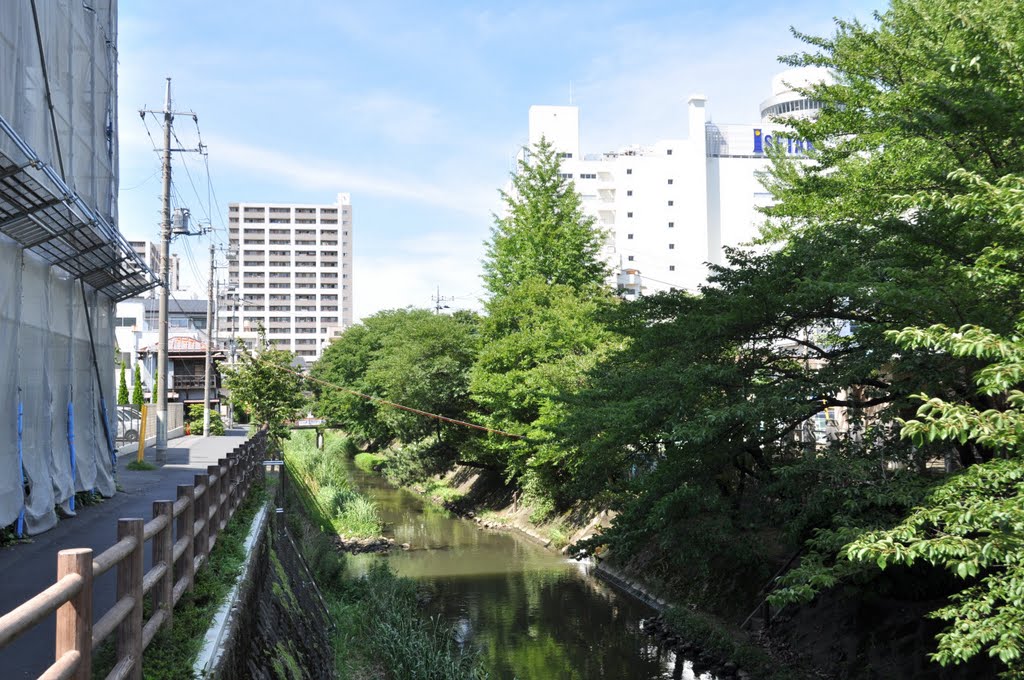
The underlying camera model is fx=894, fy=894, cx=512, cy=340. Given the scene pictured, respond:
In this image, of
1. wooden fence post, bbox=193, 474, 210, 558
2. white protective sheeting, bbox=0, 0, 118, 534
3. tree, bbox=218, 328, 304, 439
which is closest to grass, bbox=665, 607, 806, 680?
wooden fence post, bbox=193, 474, 210, 558

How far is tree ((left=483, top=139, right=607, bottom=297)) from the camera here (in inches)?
1374

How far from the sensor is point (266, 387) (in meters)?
33.8

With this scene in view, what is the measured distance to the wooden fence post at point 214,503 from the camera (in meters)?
9.69

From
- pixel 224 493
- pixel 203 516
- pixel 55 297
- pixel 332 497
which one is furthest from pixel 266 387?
pixel 203 516

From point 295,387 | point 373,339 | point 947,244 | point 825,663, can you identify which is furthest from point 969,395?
point 373,339

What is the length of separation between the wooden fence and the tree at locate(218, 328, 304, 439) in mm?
25862

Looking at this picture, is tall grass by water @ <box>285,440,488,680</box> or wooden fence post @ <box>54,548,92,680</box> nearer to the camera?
wooden fence post @ <box>54,548,92,680</box>

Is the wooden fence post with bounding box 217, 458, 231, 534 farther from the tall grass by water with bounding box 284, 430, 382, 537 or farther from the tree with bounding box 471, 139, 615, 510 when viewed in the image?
the tall grass by water with bounding box 284, 430, 382, 537

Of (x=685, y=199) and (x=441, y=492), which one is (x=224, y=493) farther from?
(x=685, y=199)

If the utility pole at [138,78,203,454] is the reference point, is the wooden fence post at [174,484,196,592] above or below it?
below

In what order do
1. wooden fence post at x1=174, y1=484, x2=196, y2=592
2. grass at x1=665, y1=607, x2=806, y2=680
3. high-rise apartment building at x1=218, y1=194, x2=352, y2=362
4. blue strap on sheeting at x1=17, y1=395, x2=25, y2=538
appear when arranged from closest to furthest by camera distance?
wooden fence post at x1=174, y1=484, x2=196, y2=592, blue strap on sheeting at x1=17, y1=395, x2=25, y2=538, grass at x1=665, y1=607, x2=806, y2=680, high-rise apartment building at x1=218, y1=194, x2=352, y2=362

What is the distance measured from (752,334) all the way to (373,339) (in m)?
50.0

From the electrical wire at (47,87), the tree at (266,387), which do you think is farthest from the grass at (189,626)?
the tree at (266,387)

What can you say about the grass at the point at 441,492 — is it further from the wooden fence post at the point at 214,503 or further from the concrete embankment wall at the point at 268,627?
the wooden fence post at the point at 214,503
